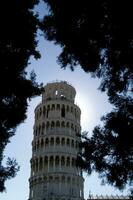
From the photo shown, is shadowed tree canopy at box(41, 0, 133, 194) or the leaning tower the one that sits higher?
the leaning tower

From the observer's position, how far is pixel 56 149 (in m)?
58.0

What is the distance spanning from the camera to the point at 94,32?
14.5m

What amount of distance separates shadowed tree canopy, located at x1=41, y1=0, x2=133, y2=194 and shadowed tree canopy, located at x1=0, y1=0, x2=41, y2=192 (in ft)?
3.50

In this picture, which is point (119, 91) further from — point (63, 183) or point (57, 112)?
point (57, 112)

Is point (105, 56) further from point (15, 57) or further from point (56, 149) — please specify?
point (56, 149)

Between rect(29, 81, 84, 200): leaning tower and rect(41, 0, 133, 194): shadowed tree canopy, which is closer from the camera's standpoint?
rect(41, 0, 133, 194): shadowed tree canopy

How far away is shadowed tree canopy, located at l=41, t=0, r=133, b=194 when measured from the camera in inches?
557

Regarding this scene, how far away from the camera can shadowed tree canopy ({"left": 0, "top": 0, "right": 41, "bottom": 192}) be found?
14.3m

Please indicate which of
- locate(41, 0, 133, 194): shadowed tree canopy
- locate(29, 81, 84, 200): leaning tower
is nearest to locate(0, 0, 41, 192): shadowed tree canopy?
locate(41, 0, 133, 194): shadowed tree canopy

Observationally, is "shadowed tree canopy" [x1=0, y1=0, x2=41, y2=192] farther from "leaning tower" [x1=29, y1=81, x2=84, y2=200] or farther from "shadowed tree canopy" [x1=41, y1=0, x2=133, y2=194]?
"leaning tower" [x1=29, y1=81, x2=84, y2=200]

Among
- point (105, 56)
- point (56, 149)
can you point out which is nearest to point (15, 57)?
point (105, 56)

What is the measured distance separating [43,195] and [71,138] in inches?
385

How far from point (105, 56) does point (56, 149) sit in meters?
43.8

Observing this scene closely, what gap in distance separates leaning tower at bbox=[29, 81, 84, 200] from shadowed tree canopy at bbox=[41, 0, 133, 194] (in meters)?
38.6
